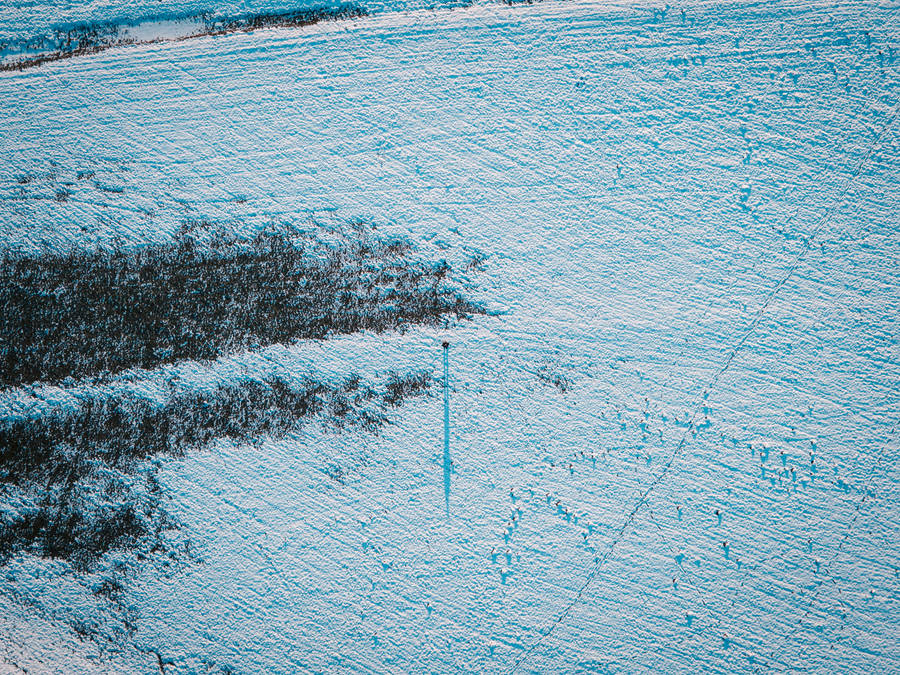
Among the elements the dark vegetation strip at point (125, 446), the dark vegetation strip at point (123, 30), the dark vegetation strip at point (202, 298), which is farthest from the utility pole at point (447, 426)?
the dark vegetation strip at point (123, 30)

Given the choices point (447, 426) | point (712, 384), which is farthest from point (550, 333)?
point (712, 384)

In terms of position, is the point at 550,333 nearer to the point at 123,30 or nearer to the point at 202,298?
the point at 202,298

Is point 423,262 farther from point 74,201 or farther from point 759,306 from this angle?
point 74,201

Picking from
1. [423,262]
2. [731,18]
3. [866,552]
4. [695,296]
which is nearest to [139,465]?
[423,262]

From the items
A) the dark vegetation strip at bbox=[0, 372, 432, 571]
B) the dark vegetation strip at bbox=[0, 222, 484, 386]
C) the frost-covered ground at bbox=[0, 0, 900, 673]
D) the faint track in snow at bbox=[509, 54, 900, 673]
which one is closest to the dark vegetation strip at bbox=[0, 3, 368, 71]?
the frost-covered ground at bbox=[0, 0, 900, 673]

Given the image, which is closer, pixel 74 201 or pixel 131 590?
pixel 131 590
